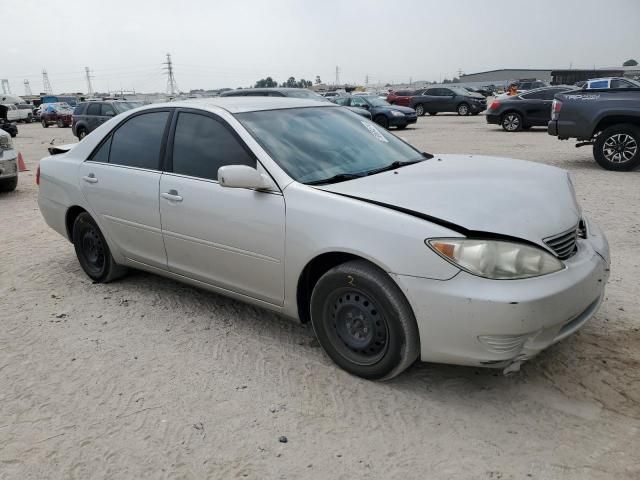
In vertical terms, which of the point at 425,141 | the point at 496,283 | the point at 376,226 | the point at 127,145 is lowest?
the point at 425,141

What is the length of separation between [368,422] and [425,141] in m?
14.2

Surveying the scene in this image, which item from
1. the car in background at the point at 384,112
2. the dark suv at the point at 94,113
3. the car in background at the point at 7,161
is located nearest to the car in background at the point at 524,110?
the car in background at the point at 384,112

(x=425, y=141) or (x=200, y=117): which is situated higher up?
(x=200, y=117)

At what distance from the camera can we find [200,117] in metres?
3.91

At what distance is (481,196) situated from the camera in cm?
302

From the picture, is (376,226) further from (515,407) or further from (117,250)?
(117,250)

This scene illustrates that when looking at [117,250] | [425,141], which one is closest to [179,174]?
[117,250]

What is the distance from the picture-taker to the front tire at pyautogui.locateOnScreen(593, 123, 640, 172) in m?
9.41

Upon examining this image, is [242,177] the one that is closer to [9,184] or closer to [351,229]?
[351,229]

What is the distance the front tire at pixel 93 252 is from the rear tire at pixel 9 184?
5748 mm

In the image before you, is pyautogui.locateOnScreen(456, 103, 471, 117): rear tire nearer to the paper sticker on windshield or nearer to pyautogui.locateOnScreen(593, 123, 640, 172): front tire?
pyautogui.locateOnScreen(593, 123, 640, 172): front tire

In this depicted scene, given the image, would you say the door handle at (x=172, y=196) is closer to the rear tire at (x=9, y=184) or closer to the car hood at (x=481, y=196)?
the car hood at (x=481, y=196)

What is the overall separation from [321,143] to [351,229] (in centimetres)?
100

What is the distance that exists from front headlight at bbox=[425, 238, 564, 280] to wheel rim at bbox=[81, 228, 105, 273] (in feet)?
10.8
